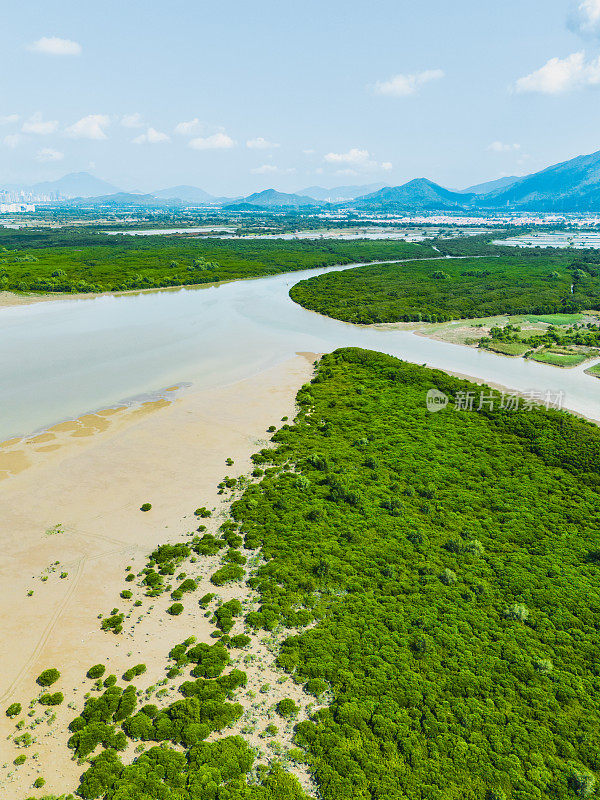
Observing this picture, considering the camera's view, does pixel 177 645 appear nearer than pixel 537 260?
Yes

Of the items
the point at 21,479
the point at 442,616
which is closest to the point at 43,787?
the point at 442,616

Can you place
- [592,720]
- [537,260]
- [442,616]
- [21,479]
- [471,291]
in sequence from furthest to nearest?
[537,260]
[471,291]
[21,479]
[442,616]
[592,720]

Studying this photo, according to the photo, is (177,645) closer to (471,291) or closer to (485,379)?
(485,379)

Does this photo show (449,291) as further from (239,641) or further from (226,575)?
(239,641)

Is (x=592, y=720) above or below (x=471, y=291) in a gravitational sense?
below

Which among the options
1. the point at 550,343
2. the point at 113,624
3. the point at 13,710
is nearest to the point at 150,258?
the point at 550,343

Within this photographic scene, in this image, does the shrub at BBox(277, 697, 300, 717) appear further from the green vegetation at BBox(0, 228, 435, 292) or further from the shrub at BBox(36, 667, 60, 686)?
the green vegetation at BBox(0, 228, 435, 292)
